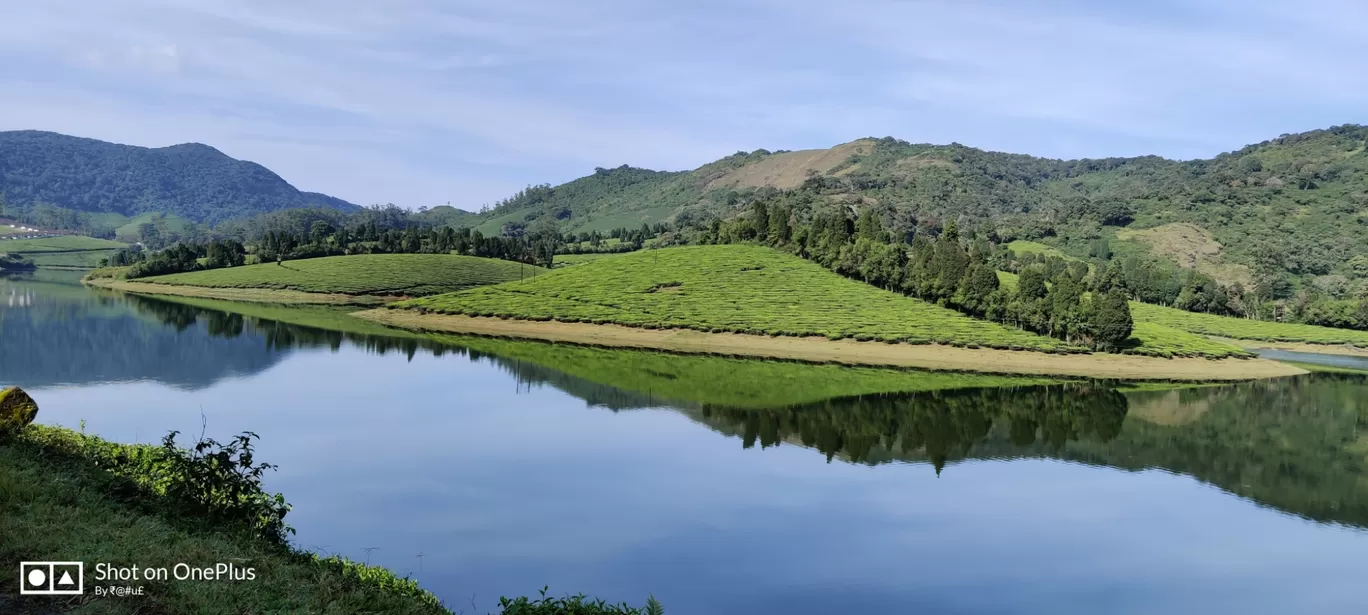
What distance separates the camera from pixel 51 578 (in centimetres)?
956

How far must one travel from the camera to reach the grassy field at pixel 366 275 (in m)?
124

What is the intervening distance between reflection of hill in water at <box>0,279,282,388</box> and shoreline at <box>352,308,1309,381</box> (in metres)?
29.1

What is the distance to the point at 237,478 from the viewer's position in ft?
47.6

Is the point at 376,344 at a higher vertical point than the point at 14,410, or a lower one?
lower

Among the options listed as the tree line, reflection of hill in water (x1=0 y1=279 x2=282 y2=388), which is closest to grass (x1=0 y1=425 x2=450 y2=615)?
reflection of hill in water (x1=0 y1=279 x2=282 y2=388)

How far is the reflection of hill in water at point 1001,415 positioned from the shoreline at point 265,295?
4682 cm

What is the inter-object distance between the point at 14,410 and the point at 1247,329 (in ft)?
422

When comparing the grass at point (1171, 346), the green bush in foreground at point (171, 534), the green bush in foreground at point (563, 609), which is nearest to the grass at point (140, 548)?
the green bush in foreground at point (171, 534)

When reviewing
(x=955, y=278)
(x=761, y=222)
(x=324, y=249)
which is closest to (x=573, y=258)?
(x=324, y=249)

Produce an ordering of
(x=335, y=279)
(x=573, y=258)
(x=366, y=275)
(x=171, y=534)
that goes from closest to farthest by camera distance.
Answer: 1. (x=171, y=534)
2. (x=335, y=279)
3. (x=366, y=275)
4. (x=573, y=258)

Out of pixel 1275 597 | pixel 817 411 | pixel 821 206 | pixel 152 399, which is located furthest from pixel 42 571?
pixel 821 206

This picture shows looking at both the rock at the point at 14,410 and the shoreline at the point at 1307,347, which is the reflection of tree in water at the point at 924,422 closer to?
the rock at the point at 14,410

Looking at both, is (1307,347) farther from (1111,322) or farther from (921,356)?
(921,356)

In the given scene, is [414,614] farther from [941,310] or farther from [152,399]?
[941,310]
